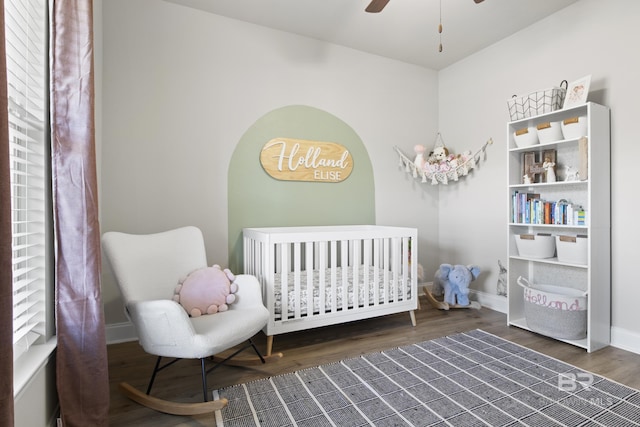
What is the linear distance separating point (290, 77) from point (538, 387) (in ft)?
9.19

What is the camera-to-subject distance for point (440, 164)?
3416mm

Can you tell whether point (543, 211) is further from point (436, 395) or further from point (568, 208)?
point (436, 395)

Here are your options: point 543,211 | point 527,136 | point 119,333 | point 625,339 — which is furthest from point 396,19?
point 119,333

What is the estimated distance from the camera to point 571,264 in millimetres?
2326

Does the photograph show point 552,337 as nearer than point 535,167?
Yes

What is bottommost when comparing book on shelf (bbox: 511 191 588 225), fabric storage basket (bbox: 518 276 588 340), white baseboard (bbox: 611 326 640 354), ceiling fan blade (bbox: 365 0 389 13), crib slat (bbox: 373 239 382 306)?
white baseboard (bbox: 611 326 640 354)

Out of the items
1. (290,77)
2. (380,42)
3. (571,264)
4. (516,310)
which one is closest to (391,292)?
(516,310)

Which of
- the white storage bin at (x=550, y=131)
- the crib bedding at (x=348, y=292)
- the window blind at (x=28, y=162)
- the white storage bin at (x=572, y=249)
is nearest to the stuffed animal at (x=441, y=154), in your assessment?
the white storage bin at (x=550, y=131)

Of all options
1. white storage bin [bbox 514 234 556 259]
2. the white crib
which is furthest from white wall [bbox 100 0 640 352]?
the white crib

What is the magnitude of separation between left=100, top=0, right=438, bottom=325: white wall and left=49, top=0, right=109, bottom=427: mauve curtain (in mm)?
1156

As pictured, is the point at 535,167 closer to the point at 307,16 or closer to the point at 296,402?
the point at 307,16

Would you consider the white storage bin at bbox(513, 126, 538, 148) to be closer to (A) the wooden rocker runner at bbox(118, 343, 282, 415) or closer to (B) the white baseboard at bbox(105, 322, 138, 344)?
(A) the wooden rocker runner at bbox(118, 343, 282, 415)

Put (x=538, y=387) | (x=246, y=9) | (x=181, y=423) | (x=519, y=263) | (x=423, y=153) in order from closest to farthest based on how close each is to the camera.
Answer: (x=181, y=423), (x=538, y=387), (x=246, y=9), (x=519, y=263), (x=423, y=153)

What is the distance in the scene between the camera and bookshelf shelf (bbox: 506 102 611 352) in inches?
87.3
